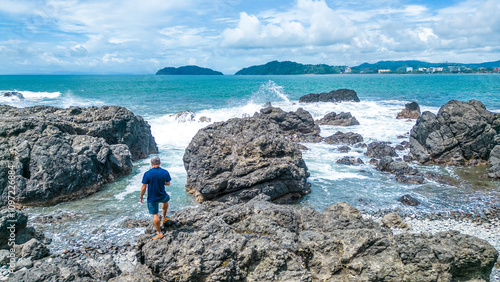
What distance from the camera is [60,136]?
17.7m

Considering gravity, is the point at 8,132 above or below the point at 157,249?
above

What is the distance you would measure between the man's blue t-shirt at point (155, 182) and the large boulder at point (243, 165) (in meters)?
6.83

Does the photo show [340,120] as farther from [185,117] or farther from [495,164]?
[495,164]

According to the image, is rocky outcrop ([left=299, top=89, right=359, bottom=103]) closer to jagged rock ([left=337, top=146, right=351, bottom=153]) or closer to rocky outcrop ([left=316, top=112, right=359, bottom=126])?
rocky outcrop ([left=316, top=112, right=359, bottom=126])

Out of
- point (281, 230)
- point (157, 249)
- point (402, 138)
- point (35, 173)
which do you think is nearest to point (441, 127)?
point (402, 138)

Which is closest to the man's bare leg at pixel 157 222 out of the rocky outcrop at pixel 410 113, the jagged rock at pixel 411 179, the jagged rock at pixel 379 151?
the jagged rock at pixel 411 179

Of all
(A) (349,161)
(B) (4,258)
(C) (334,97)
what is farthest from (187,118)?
(B) (4,258)

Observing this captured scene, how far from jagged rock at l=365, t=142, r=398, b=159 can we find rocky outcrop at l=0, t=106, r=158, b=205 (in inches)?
660

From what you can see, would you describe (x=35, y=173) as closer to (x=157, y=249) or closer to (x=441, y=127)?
(x=157, y=249)

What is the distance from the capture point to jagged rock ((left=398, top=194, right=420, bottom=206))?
15.8 metres

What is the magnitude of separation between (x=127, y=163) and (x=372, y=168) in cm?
1515

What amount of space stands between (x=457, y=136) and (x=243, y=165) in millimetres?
16523

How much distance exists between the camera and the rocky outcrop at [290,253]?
737 centimetres

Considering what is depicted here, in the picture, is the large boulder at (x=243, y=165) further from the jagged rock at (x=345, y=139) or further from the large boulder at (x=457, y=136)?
the jagged rock at (x=345, y=139)
